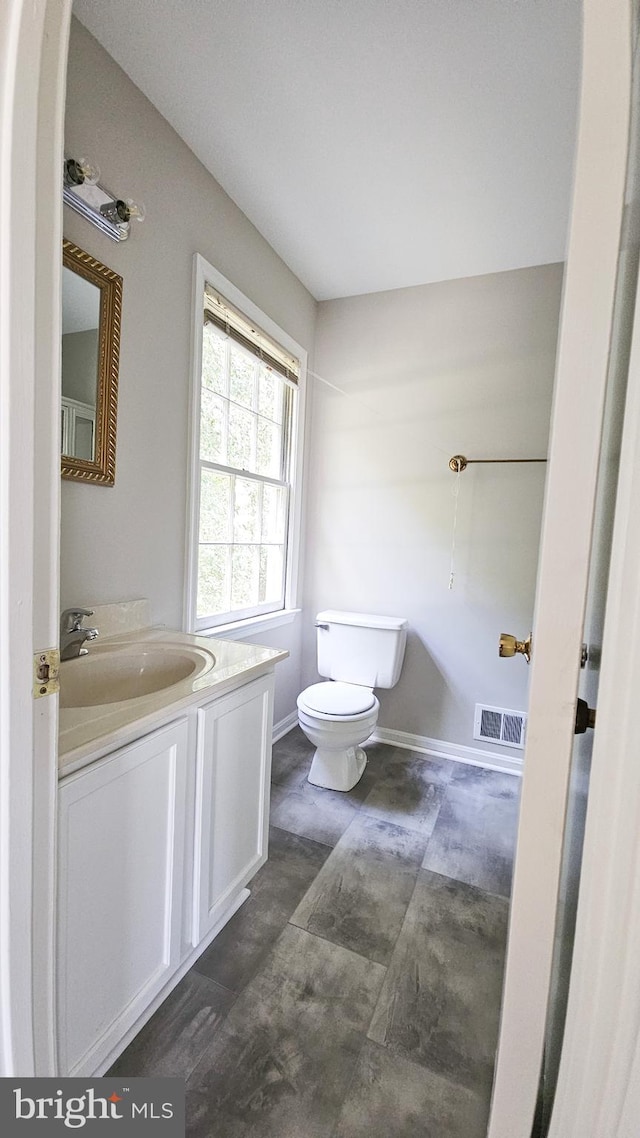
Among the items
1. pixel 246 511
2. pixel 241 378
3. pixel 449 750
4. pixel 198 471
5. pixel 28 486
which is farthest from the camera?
pixel 449 750

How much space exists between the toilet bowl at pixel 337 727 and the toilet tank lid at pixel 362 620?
13.1 inches

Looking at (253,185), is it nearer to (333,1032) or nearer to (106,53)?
(106,53)

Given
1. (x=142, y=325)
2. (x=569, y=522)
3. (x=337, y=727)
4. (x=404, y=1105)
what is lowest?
(x=404, y=1105)

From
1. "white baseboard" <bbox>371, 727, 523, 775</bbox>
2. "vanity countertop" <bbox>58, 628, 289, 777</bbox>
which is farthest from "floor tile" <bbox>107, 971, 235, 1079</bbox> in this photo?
"white baseboard" <bbox>371, 727, 523, 775</bbox>

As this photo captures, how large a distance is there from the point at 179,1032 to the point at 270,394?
246cm

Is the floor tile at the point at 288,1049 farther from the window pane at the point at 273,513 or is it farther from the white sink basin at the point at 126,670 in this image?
the window pane at the point at 273,513

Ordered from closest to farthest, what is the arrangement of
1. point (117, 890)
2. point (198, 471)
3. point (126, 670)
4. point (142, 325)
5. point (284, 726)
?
1. point (117, 890)
2. point (126, 670)
3. point (142, 325)
4. point (198, 471)
5. point (284, 726)

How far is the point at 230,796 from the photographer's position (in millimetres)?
1223

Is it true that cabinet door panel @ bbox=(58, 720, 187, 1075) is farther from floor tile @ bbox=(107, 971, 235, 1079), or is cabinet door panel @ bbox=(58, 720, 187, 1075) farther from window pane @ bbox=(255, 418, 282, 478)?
window pane @ bbox=(255, 418, 282, 478)

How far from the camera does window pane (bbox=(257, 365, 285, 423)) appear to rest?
2246 millimetres

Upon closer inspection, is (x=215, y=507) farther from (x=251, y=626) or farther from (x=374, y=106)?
(x=374, y=106)

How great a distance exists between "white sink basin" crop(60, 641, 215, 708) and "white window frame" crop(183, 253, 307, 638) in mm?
337
